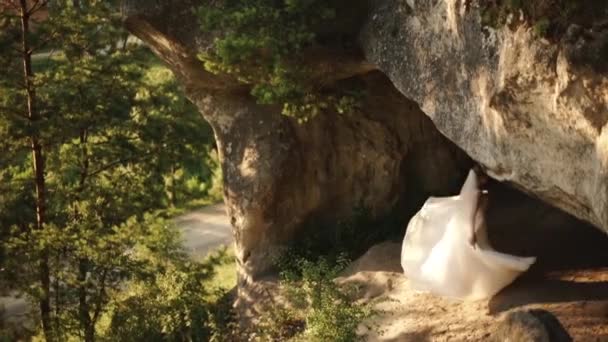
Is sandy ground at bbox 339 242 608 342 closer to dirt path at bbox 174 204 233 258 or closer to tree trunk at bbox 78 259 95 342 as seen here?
tree trunk at bbox 78 259 95 342

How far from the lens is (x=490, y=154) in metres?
7.15

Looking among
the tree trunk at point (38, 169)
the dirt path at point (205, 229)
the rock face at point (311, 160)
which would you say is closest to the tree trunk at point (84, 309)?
the tree trunk at point (38, 169)

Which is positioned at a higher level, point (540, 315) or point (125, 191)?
point (125, 191)

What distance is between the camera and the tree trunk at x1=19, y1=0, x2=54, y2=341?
10469 millimetres

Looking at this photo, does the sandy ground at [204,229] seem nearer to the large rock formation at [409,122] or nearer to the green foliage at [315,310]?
the large rock formation at [409,122]

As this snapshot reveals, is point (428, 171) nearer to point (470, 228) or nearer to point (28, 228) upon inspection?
point (470, 228)

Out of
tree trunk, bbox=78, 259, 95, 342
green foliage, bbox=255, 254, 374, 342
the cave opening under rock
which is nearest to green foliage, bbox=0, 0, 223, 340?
tree trunk, bbox=78, 259, 95, 342

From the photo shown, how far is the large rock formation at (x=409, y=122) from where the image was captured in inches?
241

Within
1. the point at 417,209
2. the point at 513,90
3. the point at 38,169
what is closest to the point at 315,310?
the point at 417,209

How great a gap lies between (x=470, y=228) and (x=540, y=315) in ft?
4.85

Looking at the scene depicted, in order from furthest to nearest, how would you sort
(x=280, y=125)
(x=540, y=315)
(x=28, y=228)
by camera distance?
(x=28, y=228) < (x=280, y=125) < (x=540, y=315)

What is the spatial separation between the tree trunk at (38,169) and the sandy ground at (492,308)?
413 cm

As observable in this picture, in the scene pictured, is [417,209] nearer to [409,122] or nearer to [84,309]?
[409,122]

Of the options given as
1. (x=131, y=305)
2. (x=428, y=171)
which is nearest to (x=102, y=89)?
(x=131, y=305)
